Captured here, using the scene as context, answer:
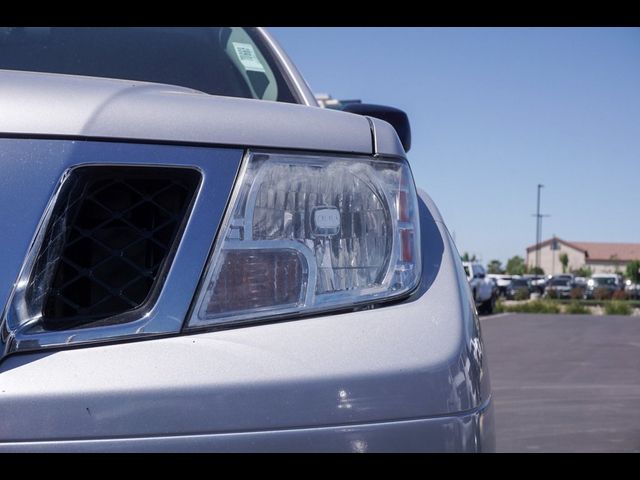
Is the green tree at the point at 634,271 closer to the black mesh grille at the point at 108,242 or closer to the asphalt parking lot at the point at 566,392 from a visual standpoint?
the asphalt parking lot at the point at 566,392

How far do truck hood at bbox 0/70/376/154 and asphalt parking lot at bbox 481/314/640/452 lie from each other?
357 centimetres

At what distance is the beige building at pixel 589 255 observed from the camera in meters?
101

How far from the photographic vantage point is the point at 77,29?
3.09 meters

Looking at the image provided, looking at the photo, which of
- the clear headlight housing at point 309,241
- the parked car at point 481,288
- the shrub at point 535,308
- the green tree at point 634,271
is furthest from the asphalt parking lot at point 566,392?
the green tree at point 634,271

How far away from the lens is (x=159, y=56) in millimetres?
3145

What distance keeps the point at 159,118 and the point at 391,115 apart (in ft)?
3.89

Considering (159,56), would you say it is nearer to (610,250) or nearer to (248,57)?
(248,57)

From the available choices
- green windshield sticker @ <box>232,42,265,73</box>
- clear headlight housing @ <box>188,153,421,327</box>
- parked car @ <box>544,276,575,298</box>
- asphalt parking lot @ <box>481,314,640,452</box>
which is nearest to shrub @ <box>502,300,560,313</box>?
asphalt parking lot @ <box>481,314,640,452</box>

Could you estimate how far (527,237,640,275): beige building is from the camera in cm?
10131

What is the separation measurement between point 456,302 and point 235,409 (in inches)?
20.1

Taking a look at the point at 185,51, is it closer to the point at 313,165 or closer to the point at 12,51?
the point at 12,51

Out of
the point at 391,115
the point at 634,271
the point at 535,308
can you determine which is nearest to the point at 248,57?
the point at 391,115
